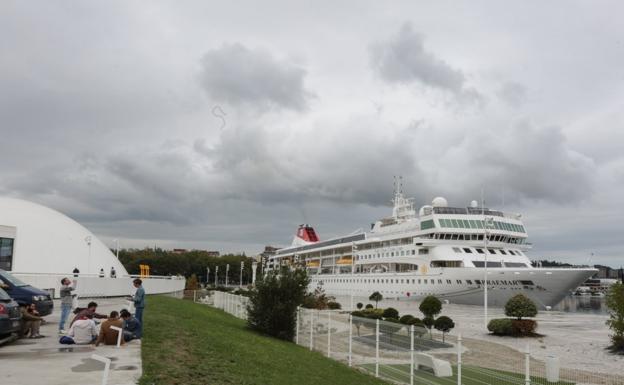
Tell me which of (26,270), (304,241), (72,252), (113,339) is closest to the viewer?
(113,339)

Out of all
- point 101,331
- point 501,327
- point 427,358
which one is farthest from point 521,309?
point 101,331

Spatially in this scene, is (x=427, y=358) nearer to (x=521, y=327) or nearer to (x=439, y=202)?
(x=521, y=327)

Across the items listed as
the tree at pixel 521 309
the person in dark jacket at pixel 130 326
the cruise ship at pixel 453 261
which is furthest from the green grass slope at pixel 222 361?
the cruise ship at pixel 453 261

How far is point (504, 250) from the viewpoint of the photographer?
169ft

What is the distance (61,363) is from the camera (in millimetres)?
8984

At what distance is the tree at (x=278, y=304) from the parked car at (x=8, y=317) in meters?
8.72

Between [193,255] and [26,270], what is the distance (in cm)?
9744

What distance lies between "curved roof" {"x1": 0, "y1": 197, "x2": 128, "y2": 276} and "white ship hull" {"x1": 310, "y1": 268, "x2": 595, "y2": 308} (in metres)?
22.2

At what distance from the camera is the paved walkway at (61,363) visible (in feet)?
24.8

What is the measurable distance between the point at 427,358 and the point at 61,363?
7828 mm

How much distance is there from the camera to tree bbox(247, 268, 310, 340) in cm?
1842

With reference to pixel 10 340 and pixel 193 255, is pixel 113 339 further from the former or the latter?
pixel 193 255

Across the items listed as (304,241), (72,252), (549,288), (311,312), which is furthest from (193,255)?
(311,312)

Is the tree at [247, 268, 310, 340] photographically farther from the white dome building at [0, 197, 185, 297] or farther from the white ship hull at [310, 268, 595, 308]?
the white ship hull at [310, 268, 595, 308]
